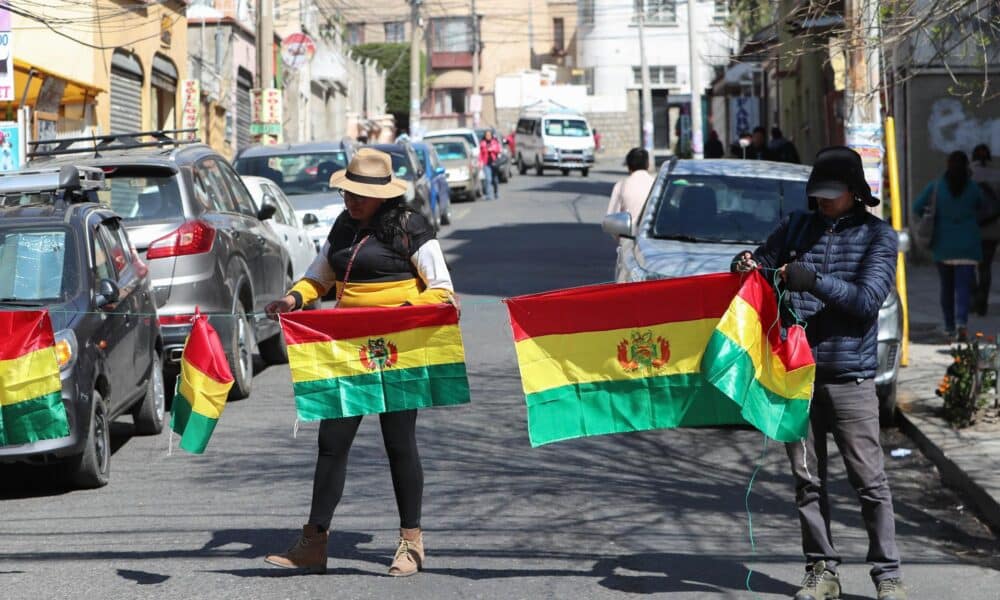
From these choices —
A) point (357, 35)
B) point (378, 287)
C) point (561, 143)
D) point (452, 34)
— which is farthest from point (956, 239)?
point (357, 35)

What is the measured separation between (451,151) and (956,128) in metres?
18.6

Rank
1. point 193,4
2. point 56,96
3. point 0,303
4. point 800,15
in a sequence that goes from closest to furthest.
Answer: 1. point 0,303
2. point 800,15
3. point 56,96
4. point 193,4

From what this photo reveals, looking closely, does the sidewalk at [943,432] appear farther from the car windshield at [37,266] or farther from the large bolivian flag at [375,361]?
the car windshield at [37,266]

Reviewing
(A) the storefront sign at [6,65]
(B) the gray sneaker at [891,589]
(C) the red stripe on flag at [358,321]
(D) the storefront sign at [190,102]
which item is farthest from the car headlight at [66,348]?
(D) the storefront sign at [190,102]

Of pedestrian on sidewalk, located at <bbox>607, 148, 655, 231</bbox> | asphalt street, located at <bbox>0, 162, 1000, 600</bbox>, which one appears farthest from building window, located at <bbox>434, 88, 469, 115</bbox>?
asphalt street, located at <bbox>0, 162, 1000, 600</bbox>

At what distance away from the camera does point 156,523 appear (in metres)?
8.06

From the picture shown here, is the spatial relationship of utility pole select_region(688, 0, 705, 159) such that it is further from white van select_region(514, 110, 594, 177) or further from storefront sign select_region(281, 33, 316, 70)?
white van select_region(514, 110, 594, 177)

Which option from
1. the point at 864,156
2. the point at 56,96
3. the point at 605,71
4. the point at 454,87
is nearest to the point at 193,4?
the point at 56,96

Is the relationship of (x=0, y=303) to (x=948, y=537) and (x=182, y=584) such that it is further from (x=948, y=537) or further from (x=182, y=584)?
(x=948, y=537)

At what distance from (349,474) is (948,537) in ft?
11.4

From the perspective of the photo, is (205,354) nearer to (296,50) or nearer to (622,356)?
(622,356)

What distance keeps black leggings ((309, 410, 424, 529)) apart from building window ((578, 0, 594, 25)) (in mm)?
70302

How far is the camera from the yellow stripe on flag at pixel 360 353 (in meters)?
6.81

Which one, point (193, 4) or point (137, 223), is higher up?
point (193, 4)
